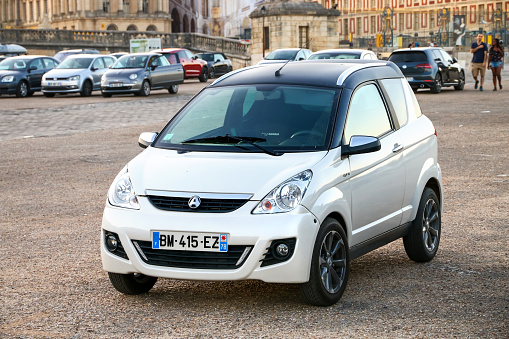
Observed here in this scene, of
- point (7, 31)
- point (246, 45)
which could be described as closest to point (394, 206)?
point (246, 45)

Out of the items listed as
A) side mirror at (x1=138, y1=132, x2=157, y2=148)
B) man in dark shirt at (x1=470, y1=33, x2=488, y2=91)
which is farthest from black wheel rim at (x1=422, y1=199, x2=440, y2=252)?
man in dark shirt at (x1=470, y1=33, x2=488, y2=91)

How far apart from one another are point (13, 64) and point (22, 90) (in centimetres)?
136

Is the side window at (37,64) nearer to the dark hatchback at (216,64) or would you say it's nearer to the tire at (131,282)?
the dark hatchback at (216,64)

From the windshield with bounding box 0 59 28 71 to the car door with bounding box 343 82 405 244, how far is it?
30297mm

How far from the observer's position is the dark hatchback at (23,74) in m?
34.4

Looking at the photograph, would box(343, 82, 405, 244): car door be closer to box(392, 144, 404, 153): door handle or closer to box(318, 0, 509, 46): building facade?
box(392, 144, 404, 153): door handle

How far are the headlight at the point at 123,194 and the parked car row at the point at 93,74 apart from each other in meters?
26.8

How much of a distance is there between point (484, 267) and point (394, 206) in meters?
0.84

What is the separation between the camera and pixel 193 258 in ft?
17.9

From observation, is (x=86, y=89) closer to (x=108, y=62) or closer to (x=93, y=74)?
(x=93, y=74)

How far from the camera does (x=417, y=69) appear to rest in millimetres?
31266

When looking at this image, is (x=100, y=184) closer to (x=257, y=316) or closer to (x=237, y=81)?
(x=237, y=81)

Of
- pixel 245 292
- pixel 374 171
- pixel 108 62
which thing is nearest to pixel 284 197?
pixel 245 292

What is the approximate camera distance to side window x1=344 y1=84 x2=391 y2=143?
Answer: 635 cm
